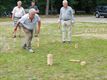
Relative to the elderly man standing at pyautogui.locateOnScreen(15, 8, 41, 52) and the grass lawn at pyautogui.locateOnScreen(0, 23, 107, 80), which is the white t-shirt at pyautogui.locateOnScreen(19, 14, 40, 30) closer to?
the elderly man standing at pyautogui.locateOnScreen(15, 8, 41, 52)

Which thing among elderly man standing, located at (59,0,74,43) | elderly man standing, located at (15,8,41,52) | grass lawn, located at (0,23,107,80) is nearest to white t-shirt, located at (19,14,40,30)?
elderly man standing, located at (15,8,41,52)

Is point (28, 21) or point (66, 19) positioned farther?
point (66, 19)

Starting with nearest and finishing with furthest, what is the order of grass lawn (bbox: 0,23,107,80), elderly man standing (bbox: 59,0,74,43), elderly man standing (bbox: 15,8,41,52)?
1. grass lawn (bbox: 0,23,107,80)
2. elderly man standing (bbox: 15,8,41,52)
3. elderly man standing (bbox: 59,0,74,43)

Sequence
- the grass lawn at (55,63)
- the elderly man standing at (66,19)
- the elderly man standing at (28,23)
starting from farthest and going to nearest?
the elderly man standing at (66,19) → the elderly man standing at (28,23) → the grass lawn at (55,63)

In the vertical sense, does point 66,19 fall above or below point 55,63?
above

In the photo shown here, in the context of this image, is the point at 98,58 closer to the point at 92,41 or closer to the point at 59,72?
the point at 59,72

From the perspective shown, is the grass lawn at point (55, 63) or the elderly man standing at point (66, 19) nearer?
the grass lawn at point (55, 63)

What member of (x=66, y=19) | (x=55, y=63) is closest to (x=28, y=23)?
(x=55, y=63)

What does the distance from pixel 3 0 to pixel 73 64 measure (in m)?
40.8

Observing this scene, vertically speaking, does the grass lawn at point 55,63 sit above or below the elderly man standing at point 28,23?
below

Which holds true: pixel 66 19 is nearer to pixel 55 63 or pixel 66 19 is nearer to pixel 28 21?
pixel 28 21

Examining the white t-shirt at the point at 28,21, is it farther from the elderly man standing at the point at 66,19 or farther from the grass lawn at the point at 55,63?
the elderly man standing at the point at 66,19

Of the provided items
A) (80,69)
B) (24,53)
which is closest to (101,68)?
(80,69)

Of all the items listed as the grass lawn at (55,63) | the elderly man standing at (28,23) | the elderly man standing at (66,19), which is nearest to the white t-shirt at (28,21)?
the elderly man standing at (28,23)
